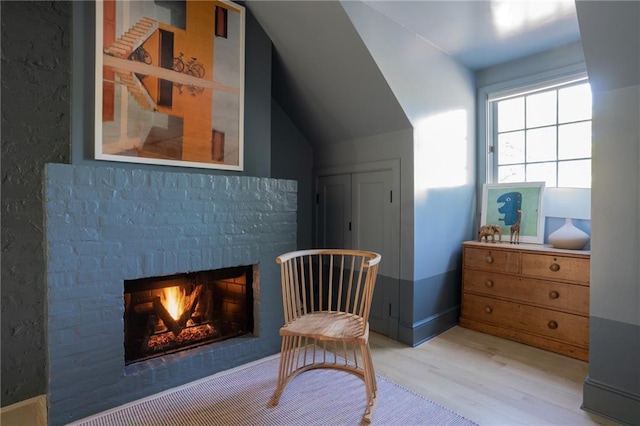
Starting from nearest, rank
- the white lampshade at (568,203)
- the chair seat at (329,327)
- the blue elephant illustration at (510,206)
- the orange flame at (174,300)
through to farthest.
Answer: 1. the chair seat at (329,327)
2. the orange flame at (174,300)
3. the white lampshade at (568,203)
4. the blue elephant illustration at (510,206)

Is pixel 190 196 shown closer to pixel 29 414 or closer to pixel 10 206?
pixel 10 206

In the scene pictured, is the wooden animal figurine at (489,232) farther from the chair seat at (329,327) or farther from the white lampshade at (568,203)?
the chair seat at (329,327)

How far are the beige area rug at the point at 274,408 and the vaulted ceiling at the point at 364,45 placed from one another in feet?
6.32

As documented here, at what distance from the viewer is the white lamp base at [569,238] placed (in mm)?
Result: 2530

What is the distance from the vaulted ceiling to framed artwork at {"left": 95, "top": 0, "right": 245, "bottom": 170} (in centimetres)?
45

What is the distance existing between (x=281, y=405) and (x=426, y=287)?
152cm

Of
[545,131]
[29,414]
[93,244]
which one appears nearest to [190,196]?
[93,244]

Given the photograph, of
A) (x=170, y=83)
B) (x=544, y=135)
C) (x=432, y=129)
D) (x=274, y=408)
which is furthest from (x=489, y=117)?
(x=274, y=408)

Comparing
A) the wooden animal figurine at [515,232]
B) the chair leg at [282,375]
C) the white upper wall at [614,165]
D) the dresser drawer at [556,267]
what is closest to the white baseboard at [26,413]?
the chair leg at [282,375]

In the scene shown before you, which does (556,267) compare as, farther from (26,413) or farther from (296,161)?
(26,413)

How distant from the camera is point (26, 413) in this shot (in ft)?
5.96

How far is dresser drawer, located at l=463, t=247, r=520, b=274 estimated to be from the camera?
273 centimetres

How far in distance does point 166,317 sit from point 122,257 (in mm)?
555

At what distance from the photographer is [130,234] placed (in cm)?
182
